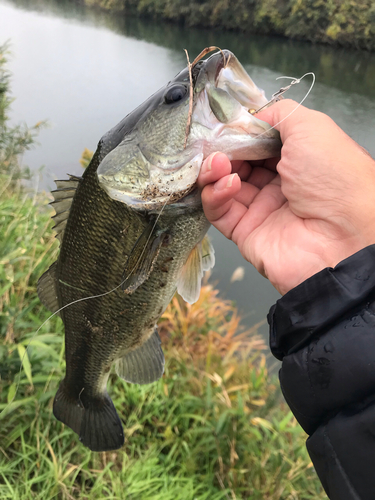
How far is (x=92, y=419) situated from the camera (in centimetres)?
182

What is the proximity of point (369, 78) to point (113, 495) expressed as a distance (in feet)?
63.0

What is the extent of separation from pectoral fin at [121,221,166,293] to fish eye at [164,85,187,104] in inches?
18.9

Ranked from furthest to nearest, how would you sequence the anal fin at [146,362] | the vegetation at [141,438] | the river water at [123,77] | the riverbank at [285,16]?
the riverbank at [285,16]
the river water at [123,77]
the vegetation at [141,438]
the anal fin at [146,362]

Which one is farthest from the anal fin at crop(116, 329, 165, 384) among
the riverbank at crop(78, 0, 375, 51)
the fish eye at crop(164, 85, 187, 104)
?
the riverbank at crop(78, 0, 375, 51)

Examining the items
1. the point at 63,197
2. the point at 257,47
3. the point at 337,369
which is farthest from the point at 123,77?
the point at 337,369

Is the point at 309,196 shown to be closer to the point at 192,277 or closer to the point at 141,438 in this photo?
the point at 192,277

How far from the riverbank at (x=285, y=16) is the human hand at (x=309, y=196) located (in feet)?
75.3

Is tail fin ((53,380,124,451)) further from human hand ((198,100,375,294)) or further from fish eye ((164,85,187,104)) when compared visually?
fish eye ((164,85,187,104))

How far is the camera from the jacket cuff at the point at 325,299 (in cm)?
103

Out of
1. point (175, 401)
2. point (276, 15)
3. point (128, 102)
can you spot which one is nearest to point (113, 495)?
point (175, 401)

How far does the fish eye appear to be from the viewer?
4.09 ft

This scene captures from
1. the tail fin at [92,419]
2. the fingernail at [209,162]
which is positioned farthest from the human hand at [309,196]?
the tail fin at [92,419]

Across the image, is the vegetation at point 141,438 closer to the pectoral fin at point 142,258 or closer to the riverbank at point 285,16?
the pectoral fin at point 142,258

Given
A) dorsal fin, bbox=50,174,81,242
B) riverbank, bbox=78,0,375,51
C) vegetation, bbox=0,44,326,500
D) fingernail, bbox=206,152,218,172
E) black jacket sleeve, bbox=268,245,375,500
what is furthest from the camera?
riverbank, bbox=78,0,375,51
